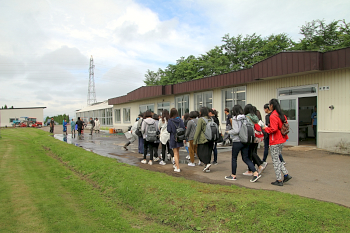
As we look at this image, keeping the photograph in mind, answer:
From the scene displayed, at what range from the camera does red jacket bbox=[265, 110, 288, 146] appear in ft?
18.6

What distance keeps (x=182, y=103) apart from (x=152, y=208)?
49.3 feet

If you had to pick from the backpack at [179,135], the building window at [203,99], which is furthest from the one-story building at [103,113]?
the backpack at [179,135]

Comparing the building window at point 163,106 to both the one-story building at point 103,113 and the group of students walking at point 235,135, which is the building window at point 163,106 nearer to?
→ the group of students walking at point 235,135

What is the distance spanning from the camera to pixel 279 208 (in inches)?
160

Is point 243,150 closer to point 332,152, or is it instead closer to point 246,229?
point 246,229

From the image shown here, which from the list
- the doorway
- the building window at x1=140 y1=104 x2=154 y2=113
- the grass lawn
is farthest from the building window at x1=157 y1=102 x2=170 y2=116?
the grass lawn

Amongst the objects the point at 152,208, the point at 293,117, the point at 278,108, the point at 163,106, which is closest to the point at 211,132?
the point at 278,108

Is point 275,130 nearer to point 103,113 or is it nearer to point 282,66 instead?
point 282,66

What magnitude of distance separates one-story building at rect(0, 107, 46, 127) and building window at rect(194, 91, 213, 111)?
6281cm

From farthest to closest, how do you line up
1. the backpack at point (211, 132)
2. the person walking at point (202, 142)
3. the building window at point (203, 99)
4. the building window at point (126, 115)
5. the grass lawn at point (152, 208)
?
the building window at point (126, 115), the building window at point (203, 99), the person walking at point (202, 142), the backpack at point (211, 132), the grass lawn at point (152, 208)

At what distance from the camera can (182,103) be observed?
64.2ft

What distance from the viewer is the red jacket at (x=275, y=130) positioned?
18.6 feet

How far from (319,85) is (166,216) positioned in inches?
371

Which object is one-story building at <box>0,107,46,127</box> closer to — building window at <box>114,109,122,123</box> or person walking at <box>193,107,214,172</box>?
building window at <box>114,109,122,123</box>
